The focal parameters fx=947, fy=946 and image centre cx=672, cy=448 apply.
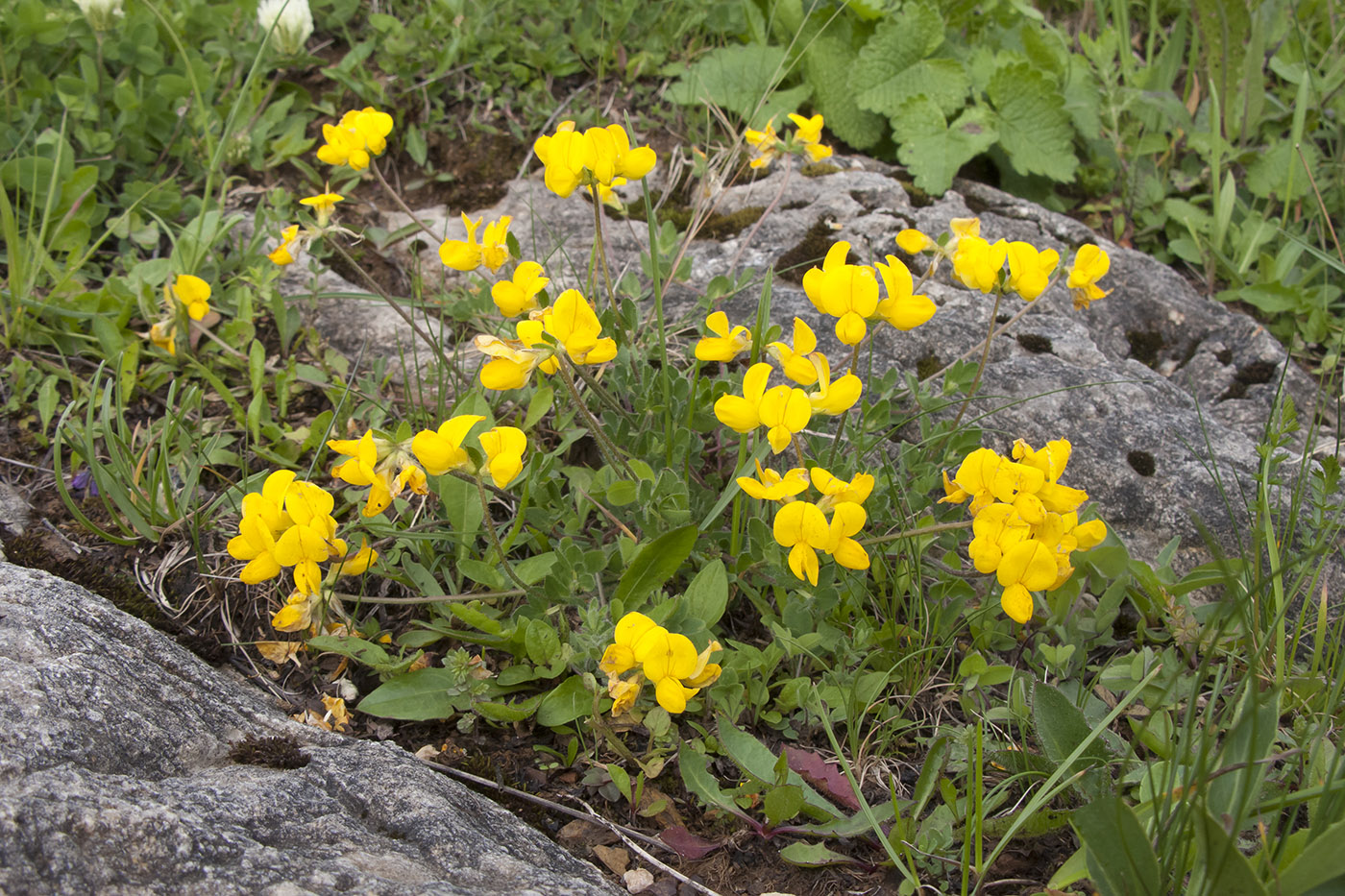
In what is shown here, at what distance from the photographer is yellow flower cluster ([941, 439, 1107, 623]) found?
1.79 metres

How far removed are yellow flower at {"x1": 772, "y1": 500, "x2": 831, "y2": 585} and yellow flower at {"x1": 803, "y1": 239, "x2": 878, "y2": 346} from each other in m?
0.40

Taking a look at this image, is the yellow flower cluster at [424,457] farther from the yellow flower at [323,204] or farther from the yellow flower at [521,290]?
the yellow flower at [323,204]

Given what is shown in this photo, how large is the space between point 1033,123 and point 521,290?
2.66 metres

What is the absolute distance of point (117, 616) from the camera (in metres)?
1.86

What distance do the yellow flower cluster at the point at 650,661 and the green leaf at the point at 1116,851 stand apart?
67cm

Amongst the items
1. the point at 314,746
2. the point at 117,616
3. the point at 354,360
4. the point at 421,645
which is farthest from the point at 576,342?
the point at 354,360

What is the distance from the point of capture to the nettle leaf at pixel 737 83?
3959 mm

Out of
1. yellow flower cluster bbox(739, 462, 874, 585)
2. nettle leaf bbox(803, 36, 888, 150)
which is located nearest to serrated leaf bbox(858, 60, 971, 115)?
nettle leaf bbox(803, 36, 888, 150)

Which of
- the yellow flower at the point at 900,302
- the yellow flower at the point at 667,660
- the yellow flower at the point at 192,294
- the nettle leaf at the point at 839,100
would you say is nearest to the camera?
the yellow flower at the point at 667,660

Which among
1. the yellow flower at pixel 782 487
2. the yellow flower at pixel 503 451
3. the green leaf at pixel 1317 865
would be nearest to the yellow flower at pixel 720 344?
the yellow flower at pixel 782 487

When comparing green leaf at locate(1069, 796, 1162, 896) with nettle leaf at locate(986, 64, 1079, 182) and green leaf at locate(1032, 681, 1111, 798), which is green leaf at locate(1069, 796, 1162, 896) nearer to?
green leaf at locate(1032, 681, 1111, 798)

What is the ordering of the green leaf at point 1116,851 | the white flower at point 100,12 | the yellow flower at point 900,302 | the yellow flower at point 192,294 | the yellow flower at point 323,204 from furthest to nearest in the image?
the white flower at point 100,12 < the yellow flower at point 192,294 < the yellow flower at point 323,204 < the yellow flower at point 900,302 < the green leaf at point 1116,851

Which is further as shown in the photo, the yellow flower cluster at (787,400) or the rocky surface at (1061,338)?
the rocky surface at (1061,338)

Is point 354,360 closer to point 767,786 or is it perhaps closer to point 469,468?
point 469,468
